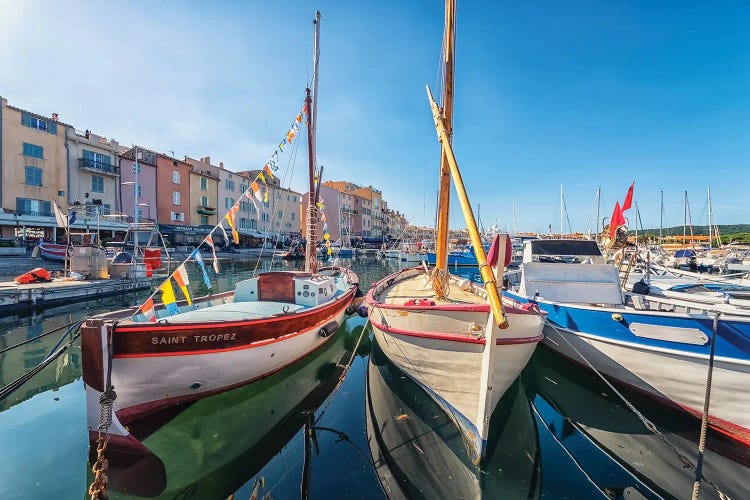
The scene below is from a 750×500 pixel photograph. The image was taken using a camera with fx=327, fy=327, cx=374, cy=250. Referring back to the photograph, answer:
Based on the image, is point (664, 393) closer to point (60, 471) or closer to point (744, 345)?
point (744, 345)

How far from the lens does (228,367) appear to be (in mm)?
6711

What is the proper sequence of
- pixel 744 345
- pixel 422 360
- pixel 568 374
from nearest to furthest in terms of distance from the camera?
pixel 744 345
pixel 422 360
pixel 568 374

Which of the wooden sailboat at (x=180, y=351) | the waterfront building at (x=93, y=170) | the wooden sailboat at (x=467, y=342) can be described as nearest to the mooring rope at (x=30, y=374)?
the wooden sailboat at (x=180, y=351)

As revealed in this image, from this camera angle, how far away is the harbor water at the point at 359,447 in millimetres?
4844

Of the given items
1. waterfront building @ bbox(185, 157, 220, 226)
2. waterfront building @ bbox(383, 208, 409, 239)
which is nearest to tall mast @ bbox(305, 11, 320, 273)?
waterfront building @ bbox(185, 157, 220, 226)

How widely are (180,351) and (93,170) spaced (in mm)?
43417

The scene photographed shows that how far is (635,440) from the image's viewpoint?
6012 millimetres

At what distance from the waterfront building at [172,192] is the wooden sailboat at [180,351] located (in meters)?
43.3

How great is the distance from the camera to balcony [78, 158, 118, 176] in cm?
Answer: 3619

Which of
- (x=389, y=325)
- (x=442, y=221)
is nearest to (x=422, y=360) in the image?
(x=389, y=325)

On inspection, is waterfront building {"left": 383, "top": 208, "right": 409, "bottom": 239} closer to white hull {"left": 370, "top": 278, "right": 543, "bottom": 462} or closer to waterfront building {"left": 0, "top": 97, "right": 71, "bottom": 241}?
waterfront building {"left": 0, "top": 97, "right": 71, "bottom": 241}

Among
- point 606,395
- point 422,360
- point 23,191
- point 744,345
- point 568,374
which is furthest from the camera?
point 23,191

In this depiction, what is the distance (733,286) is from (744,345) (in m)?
6.19

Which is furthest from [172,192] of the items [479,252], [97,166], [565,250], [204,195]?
[479,252]
